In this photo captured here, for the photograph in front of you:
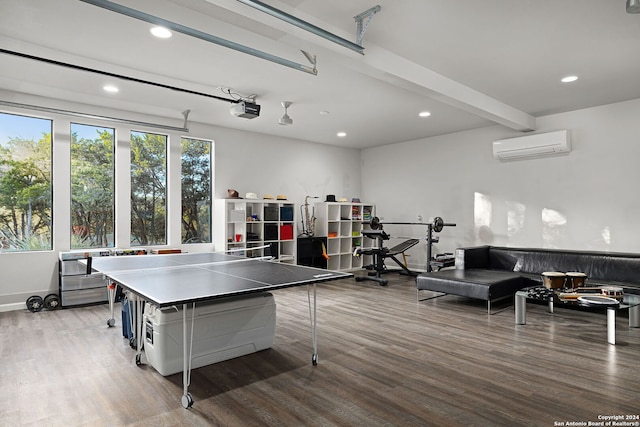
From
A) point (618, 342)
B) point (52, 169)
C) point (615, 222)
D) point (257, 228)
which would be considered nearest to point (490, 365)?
point (618, 342)

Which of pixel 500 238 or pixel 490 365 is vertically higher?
pixel 500 238

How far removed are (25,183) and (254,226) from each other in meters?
3.28

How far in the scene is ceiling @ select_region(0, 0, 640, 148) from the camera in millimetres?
2895

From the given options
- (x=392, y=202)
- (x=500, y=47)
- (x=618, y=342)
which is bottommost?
(x=618, y=342)

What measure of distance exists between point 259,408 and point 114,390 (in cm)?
104

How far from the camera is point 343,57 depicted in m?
3.22

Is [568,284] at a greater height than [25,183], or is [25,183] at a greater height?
[25,183]

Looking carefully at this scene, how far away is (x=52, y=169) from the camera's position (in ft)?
17.0

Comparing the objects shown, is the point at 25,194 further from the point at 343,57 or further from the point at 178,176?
the point at 343,57

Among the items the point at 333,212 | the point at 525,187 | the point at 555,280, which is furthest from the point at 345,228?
the point at 555,280

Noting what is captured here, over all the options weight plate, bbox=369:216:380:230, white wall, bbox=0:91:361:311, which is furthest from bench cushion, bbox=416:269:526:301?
white wall, bbox=0:91:361:311

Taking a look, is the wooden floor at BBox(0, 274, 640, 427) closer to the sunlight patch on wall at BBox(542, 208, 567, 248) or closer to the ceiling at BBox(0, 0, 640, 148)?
the sunlight patch on wall at BBox(542, 208, 567, 248)

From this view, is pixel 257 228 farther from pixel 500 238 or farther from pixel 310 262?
pixel 500 238

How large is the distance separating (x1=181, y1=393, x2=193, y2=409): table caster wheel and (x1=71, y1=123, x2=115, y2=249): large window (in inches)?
159
